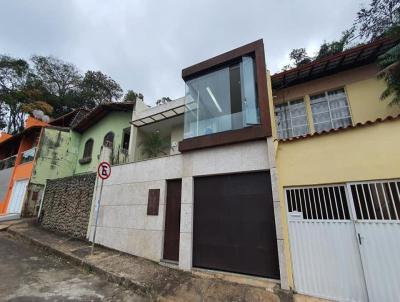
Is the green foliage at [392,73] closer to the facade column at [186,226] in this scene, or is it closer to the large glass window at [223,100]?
the large glass window at [223,100]

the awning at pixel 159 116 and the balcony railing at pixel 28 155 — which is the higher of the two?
the awning at pixel 159 116

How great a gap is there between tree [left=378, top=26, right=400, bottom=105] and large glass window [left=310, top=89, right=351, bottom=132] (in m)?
1.08

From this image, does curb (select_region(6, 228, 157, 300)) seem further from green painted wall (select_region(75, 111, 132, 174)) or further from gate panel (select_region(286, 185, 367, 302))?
green painted wall (select_region(75, 111, 132, 174))

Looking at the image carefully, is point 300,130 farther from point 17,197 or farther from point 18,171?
point 18,171

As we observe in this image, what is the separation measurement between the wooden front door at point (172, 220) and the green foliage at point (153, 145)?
529cm

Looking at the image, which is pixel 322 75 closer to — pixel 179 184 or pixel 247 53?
pixel 247 53

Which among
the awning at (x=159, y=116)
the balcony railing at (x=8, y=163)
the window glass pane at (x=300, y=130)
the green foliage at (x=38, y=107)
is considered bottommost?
the window glass pane at (x=300, y=130)

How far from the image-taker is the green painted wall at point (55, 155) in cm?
1475

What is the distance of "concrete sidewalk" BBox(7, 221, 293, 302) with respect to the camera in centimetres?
445

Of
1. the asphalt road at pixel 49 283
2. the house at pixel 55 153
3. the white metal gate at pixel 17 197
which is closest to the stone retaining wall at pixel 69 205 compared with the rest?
the asphalt road at pixel 49 283

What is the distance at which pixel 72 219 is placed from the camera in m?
9.30

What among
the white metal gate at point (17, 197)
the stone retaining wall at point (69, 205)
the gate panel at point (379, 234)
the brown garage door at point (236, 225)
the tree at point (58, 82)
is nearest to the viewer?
the gate panel at point (379, 234)

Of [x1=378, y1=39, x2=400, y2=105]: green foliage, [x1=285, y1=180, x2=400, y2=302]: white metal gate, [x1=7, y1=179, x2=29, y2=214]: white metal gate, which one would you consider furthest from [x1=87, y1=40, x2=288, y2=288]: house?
[x1=7, y1=179, x2=29, y2=214]: white metal gate

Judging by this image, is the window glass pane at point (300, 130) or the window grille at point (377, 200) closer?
the window grille at point (377, 200)
